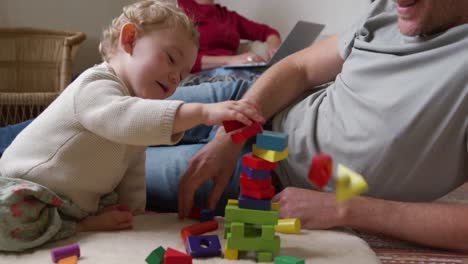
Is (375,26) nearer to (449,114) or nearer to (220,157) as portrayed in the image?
(449,114)

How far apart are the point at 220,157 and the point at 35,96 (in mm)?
1525

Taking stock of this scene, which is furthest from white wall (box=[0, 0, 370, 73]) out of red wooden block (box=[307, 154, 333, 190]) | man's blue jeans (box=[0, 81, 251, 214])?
red wooden block (box=[307, 154, 333, 190])

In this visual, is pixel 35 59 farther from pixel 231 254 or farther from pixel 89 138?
pixel 231 254

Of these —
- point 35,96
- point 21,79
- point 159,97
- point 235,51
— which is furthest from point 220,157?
point 21,79

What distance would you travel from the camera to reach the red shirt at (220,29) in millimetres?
2568

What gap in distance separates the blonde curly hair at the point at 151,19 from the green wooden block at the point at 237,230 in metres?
0.42

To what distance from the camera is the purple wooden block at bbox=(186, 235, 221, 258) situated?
82cm

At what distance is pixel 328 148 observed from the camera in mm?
1039

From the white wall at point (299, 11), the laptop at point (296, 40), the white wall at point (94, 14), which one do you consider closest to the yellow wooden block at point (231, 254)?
the laptop at point (296, 40)

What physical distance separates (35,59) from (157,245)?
212 cm

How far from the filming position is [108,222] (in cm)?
94

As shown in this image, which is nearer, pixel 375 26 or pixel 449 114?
pixel 449 114

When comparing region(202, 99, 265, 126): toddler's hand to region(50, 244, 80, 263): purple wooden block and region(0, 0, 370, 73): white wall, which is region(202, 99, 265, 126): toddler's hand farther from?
region(0, 0, 370, 73): white wall

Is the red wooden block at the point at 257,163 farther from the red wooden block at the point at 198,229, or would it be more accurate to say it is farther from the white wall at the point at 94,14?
the white wall at the point at 94,14
